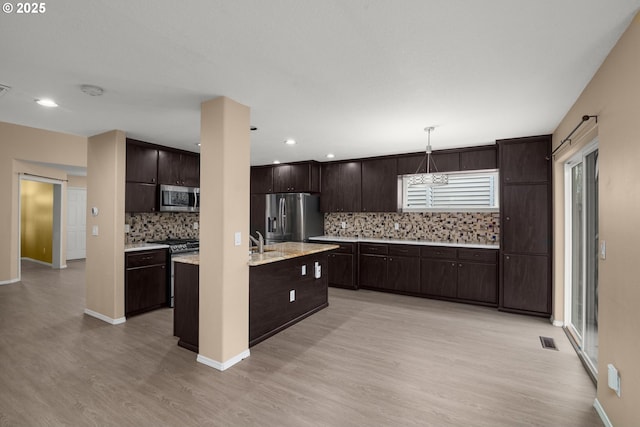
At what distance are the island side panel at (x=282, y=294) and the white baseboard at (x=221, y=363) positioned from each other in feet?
0.84

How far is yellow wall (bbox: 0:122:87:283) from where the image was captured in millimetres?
5660

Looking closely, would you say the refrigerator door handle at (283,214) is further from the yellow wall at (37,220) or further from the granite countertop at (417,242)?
the yellow wall at (37,220)

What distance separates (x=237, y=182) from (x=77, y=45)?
4.68 ft

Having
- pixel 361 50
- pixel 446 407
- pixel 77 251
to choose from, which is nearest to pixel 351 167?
pixel 361 50

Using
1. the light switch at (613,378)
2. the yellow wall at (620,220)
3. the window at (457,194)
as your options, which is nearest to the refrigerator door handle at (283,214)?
the window at (457,194)

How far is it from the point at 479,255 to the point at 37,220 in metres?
10.8

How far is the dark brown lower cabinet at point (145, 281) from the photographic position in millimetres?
3979

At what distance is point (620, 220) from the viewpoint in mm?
1841

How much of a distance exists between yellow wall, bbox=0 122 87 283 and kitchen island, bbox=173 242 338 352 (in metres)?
5.03

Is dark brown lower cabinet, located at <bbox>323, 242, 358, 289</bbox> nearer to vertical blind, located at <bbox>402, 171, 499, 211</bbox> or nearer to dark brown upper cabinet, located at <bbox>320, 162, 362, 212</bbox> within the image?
dark brown upper cabinet, located at <bbox>320, 162, 362, 212</bbox>

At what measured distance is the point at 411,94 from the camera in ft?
8.95

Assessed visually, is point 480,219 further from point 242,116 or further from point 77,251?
point 77,251

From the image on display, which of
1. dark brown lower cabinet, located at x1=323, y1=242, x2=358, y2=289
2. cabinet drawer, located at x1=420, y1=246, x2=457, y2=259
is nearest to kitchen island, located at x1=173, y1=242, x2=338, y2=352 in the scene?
dark brown lower cabinet, located at x1=323, y1=242, x2=358, y2=289

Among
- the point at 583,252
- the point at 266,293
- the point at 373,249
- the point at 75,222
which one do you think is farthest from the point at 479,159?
the point at 75,222
